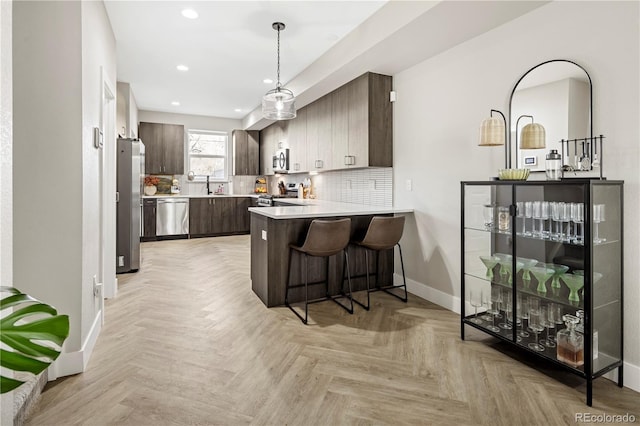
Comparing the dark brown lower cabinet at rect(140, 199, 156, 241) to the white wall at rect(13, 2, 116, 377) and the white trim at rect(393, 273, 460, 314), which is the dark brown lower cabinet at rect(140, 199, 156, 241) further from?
the white trim at rect(393, 273, 460, 314)

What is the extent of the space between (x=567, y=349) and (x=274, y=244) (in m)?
2.37

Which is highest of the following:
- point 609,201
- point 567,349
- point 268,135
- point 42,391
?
point 268,135

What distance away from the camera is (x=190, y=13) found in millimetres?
3266

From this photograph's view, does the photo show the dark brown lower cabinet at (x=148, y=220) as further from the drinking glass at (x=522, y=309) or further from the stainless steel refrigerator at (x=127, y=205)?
the drinking glass at (x=522, y=309)

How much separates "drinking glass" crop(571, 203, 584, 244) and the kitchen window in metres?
7.48

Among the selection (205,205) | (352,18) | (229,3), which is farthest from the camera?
(205,205)

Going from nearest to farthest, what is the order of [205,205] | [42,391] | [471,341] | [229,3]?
[42,391]
[471,341]
[229,3]
[205,205]

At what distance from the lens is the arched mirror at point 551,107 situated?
7.51 feet

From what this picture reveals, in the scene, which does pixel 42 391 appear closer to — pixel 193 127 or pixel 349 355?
pixel 349 355

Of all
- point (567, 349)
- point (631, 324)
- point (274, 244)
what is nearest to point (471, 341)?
point (567, 349)

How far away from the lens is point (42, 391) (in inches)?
77.6

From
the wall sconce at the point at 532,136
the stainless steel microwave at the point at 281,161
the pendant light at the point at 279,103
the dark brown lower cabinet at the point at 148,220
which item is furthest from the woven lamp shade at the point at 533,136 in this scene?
the dark brown lower cabinet at the point at 148,220

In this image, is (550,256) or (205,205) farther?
(205,205)

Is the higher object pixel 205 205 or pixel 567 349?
pixel 205 205
